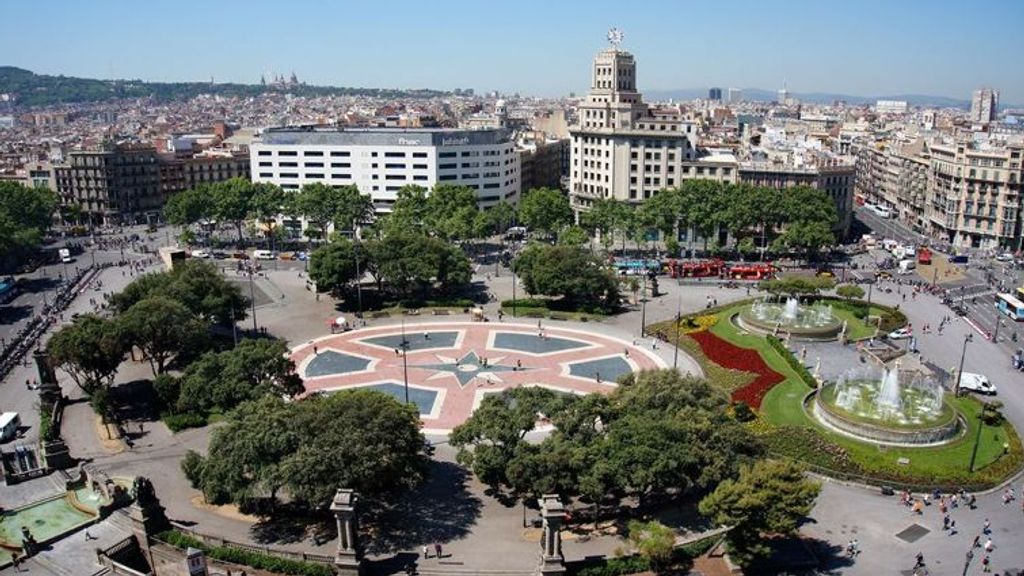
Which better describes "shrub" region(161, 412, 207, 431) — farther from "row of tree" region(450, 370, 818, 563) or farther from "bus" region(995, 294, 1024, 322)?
"bus" region(995, 294, 1024, 322)

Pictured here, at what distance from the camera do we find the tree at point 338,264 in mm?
87562

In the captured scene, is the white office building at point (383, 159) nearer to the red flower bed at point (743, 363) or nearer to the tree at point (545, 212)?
the tree at point (545, 212)

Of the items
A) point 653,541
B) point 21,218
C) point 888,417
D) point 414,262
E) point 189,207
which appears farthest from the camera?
point 189,207

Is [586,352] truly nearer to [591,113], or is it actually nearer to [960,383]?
[960,383]

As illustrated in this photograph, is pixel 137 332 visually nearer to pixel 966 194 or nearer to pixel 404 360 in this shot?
pixel 404 360

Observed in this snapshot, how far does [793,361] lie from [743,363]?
431 cm

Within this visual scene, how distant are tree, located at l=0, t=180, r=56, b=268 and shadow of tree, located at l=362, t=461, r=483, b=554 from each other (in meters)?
83.9

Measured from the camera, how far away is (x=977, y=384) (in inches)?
2525

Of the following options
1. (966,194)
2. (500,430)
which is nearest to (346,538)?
(500,430)

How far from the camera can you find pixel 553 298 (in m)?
93.4

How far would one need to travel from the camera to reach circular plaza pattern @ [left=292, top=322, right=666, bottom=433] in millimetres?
65250

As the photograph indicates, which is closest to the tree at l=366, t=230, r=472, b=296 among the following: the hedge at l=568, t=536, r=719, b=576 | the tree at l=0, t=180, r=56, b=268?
the hedge at l=568, t=536, r=719, b=576

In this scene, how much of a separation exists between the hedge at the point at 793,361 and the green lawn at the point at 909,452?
3741 mm

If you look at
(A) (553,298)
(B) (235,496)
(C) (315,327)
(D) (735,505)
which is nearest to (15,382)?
(C) (315,327)
